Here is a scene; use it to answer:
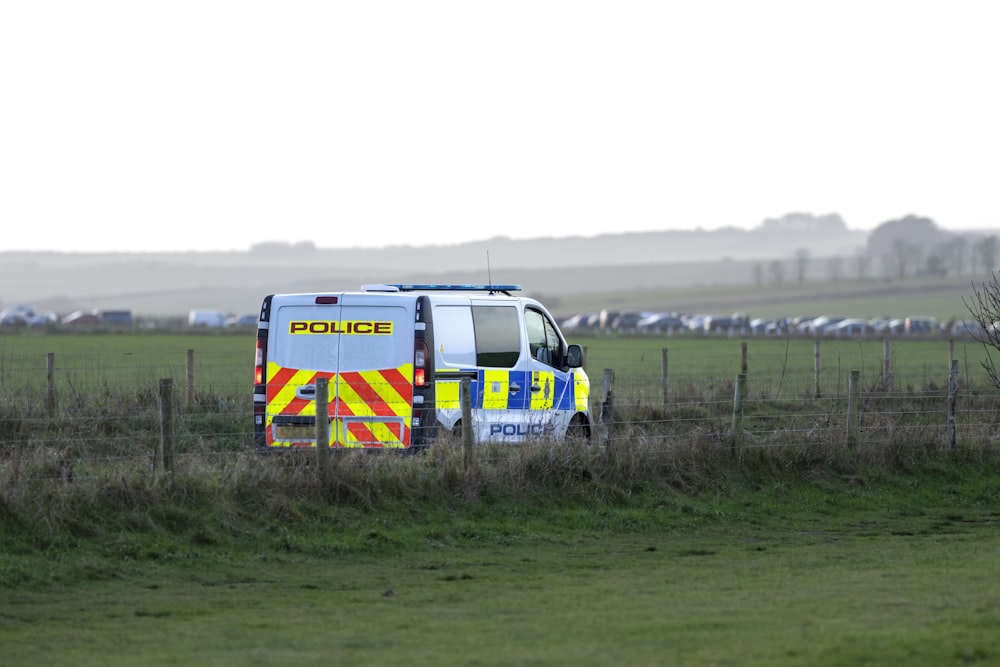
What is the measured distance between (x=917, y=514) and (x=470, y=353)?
5.09 meters

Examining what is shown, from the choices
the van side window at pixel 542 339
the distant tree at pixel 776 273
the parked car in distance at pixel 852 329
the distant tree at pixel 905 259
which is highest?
the distant tree at pixel 905 259

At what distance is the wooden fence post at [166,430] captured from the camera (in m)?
12.3

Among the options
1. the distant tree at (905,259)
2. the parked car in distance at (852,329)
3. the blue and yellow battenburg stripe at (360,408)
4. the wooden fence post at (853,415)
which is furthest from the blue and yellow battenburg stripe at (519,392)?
the distant tree at (905,259)

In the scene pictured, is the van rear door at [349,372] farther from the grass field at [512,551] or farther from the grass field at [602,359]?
the grass field at [602,359]

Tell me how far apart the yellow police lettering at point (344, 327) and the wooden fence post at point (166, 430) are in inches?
121

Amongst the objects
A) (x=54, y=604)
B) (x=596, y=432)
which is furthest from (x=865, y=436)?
(x=54, y=604)

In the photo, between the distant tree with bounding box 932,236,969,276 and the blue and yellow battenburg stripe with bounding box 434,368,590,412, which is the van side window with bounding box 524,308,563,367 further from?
the distant tree with bounding box 932,236,969,276

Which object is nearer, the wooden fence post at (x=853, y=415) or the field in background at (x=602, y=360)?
the wooden fence post at (x=853, y=415)

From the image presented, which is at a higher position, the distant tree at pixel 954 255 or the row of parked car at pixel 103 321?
the distant tree at pixel 954 255

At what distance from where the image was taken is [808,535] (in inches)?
512

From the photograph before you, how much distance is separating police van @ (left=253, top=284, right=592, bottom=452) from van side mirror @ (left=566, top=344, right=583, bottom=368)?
99 cm

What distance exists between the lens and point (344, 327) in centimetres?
1513

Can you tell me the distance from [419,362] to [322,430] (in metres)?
2.20

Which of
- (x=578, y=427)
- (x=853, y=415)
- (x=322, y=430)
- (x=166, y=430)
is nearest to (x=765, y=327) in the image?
(x=853, y=415)
